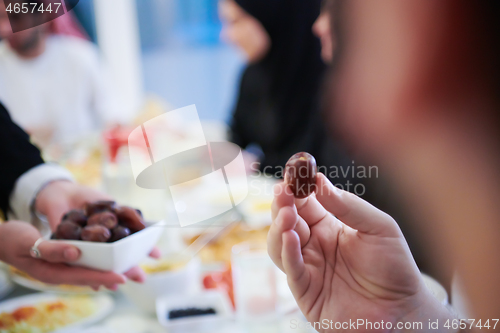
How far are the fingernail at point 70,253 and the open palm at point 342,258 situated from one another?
241mm

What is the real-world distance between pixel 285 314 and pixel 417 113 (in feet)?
1.24

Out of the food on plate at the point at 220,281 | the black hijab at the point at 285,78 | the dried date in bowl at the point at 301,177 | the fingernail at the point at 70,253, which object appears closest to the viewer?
the dried date in bowl at the point at 301,177

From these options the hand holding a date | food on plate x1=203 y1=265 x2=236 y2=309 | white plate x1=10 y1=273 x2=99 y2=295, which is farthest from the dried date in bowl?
white plate x1=10 y1=273 x2=99 y2=295

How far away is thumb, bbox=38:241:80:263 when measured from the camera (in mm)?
473

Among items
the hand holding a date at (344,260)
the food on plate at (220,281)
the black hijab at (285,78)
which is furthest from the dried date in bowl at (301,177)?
the black hijab at (285,78)

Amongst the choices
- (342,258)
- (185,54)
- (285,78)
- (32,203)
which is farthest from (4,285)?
(185,54)

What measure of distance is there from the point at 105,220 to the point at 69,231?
5 centimetres

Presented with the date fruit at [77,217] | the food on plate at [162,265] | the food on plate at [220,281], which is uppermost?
the date fruit at [77,217]

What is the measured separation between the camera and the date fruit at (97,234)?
0.47m

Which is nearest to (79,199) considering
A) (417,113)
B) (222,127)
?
(417,113)

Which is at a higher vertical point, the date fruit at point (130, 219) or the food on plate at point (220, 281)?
the date fruit at point (130, 219)

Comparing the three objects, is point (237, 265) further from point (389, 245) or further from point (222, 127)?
point (222, 127)

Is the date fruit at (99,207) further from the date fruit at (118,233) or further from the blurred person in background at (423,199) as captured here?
the blurred person in background at (423,199)

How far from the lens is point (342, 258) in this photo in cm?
41
